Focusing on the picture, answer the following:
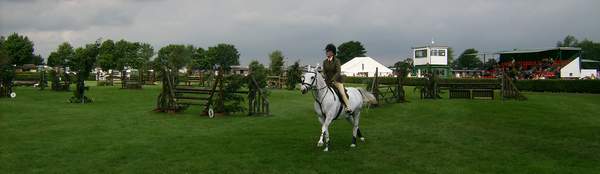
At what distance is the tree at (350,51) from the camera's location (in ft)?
561

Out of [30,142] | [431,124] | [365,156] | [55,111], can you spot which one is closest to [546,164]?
[365,156]

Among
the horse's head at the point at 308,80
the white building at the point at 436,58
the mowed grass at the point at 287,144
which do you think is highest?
the white building at the point at 436,58

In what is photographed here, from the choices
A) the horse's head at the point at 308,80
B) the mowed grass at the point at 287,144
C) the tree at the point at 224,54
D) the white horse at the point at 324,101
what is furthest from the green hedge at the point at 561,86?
the tree at the point at 224,54

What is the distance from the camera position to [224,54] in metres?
154

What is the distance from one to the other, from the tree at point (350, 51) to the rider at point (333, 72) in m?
157

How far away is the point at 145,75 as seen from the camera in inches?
2391

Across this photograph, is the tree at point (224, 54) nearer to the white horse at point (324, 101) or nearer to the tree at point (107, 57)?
the tree at point (107, 57)

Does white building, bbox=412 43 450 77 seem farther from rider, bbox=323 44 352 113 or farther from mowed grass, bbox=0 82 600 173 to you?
rider, bbox=323 44 352 113

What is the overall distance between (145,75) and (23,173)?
52.4 m

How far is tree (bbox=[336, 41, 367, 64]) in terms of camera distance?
171 m

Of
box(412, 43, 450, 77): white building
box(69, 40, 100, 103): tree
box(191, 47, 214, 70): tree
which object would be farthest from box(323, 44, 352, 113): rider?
box(191, 47, 214, 70): tree

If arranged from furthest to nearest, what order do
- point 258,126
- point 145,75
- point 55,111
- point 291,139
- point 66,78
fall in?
point 145,75, point 66,78, point 55,111, point 258,126, point 291,139

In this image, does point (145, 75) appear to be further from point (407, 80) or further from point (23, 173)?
point (23, 173)

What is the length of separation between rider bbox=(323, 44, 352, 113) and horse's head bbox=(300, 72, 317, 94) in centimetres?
65
